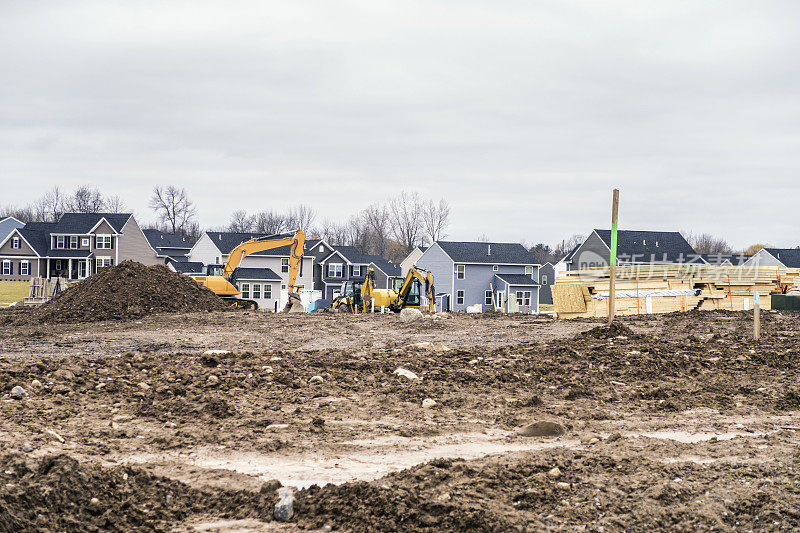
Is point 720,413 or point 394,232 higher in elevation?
point 394,232

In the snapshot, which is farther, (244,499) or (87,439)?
(87,439)

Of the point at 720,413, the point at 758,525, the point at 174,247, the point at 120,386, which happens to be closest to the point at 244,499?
the point at 758,525

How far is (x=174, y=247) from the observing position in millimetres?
75812

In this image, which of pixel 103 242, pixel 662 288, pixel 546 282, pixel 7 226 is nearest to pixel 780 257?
pixel 546 282

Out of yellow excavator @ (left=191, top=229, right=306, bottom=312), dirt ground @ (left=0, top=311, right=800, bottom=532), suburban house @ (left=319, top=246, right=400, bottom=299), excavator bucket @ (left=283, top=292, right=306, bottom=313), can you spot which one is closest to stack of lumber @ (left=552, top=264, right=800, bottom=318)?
dirt ground @ (left=0, top=311, right=800, bottom=532)

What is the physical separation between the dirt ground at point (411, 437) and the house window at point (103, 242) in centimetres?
5470

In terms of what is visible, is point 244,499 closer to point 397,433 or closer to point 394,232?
point 397,433

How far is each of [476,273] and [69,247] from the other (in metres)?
37.7

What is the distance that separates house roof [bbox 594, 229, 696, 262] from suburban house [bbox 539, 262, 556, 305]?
678 centimetres

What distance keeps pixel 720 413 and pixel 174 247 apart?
72.8 metres

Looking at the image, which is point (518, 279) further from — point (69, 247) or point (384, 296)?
point (69, 247)

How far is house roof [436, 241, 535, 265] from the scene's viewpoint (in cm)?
6531

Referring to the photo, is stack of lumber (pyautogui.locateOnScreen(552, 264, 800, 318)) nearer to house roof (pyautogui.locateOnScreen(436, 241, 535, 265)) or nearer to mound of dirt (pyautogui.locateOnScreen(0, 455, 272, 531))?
mound of dirt (pyautogui.locateOnScreen(0, 455, 272, 531))

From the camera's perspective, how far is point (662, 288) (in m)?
25.2
